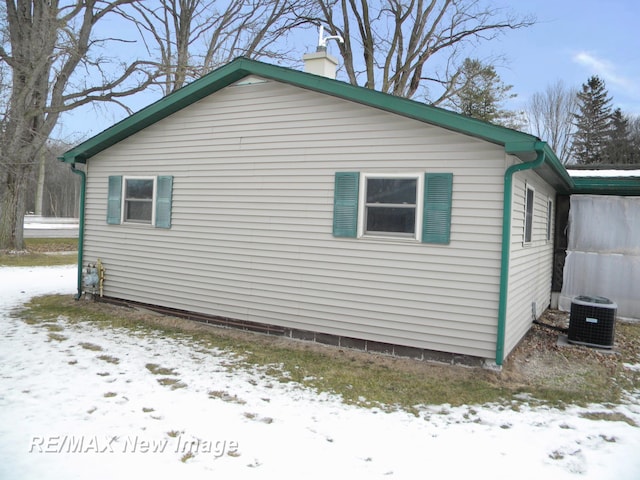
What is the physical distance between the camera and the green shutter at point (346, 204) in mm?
6102

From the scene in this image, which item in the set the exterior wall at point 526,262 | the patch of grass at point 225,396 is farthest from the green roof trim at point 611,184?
the patch of grass at point 225,396

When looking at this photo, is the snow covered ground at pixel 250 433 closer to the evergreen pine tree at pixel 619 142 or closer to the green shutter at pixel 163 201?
the green shutter at pixel 163 201

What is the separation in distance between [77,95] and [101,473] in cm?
1749

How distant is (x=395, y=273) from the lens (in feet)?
19.3

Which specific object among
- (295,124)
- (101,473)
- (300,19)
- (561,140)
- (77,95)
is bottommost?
(101,473)

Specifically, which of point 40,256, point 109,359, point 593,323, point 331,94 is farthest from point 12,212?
point 593,323

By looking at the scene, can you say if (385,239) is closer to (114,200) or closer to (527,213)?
(527,213)

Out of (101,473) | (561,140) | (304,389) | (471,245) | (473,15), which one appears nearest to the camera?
(101,473)

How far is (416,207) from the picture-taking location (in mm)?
5754

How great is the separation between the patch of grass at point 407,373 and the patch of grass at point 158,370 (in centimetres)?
1

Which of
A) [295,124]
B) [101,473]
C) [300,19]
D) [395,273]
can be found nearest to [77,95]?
[300,19]

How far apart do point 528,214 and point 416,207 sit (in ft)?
6.79

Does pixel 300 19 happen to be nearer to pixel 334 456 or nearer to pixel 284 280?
pixel 284 280

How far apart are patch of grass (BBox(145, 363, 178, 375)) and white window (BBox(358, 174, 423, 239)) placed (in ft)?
9.24
